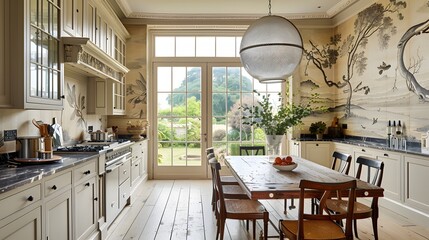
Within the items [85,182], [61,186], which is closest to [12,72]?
[61,186]

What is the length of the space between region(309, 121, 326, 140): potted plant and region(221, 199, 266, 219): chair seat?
3271mm

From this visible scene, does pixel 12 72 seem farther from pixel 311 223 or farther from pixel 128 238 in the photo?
pixel 311 223

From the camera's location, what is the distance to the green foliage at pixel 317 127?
596 cm

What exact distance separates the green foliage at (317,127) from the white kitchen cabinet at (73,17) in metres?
4.37

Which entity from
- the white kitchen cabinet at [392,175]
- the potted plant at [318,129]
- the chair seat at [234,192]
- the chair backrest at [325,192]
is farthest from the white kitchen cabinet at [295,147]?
the chair backrest at [325,192]

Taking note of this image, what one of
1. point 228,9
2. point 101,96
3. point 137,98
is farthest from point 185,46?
point 101,96

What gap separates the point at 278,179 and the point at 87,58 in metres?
2.45

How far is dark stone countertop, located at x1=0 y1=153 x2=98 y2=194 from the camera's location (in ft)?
5.56

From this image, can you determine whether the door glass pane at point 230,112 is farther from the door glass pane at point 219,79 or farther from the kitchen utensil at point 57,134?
the kitchen utensil at point 57,134

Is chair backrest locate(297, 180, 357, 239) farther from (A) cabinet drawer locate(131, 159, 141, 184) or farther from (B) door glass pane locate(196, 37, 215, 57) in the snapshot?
(B) door glass pane locate(196, 37, 215, 57)

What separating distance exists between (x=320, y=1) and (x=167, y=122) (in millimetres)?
3663

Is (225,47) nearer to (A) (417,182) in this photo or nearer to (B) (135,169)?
(B) (135,169)

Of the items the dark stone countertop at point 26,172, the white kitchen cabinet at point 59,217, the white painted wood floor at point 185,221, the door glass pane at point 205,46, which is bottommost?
the white painted wood floor at point 185,221

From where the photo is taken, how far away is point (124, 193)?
4105 millimetres
